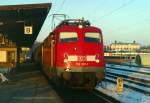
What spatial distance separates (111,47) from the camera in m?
163

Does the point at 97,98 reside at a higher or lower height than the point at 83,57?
lower

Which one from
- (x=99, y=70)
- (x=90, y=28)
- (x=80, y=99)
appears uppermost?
(x=90, y=28)

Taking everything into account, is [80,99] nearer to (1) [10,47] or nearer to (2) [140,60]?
(2) [140,60]

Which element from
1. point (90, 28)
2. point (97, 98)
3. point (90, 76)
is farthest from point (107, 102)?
point (90, 28)

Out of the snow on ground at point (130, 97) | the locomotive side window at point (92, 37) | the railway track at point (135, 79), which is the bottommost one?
the snow on ground at point (130, 97)

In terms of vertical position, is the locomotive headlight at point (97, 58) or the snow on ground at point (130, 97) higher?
the locomotive headlight at point (97, 58)

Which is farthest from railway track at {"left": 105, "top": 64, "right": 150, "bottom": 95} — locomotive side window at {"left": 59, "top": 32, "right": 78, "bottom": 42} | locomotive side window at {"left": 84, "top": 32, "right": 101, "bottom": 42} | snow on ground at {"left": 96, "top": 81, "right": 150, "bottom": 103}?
locomotive side window at {"left": 59, "top": 32, "right": 78, "bottom": 42}

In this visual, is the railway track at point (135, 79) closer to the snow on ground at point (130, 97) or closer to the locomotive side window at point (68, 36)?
the snow on ground at point (130, 97)

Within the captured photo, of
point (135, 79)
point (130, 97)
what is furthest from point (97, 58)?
point (135, 79)

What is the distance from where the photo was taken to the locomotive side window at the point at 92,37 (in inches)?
807

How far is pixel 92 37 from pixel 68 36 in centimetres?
116

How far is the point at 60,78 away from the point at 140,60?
44618 millimetres

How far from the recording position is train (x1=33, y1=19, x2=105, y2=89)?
64.2 feet

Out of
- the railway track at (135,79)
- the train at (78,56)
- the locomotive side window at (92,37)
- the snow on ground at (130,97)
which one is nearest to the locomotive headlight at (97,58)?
the train at (78,56)
